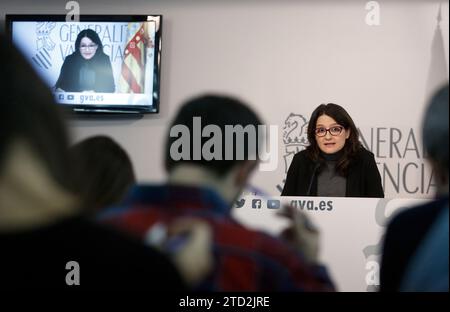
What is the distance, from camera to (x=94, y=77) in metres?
1.59

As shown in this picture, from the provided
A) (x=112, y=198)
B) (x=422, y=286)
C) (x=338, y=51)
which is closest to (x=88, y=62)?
(x=112, y=198)

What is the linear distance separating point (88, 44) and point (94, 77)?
4.2 inches

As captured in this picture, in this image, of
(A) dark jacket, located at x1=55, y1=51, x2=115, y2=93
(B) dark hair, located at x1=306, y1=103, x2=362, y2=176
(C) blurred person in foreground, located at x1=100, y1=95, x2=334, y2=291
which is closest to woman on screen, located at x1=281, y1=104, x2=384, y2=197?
(B) dark hair, located at x1=306, y1=103, x2=362, y2=176

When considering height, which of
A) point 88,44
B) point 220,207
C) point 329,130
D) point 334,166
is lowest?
point 220,207

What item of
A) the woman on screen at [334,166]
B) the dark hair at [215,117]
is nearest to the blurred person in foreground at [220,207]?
the dark hair at [215,117]

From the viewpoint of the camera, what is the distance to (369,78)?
1.60 m

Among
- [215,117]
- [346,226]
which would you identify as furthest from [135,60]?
[346,226]

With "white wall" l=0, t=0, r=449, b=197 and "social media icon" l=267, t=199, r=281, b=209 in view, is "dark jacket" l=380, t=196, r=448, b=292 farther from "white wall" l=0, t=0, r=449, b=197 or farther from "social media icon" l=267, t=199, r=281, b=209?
"social media icon" l=267, t=199, r=281, b=209

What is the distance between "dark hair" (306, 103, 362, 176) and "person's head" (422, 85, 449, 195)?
0.20 meters

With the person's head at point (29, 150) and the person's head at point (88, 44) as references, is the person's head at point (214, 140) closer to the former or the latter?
the person's head at point (88, 44)

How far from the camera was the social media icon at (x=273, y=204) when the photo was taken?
1.57 metres

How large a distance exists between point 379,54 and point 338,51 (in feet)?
0.39

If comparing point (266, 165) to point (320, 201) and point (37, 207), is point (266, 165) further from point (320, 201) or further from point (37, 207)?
point (37, 207)

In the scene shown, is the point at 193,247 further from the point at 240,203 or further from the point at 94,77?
the point at 94,77
